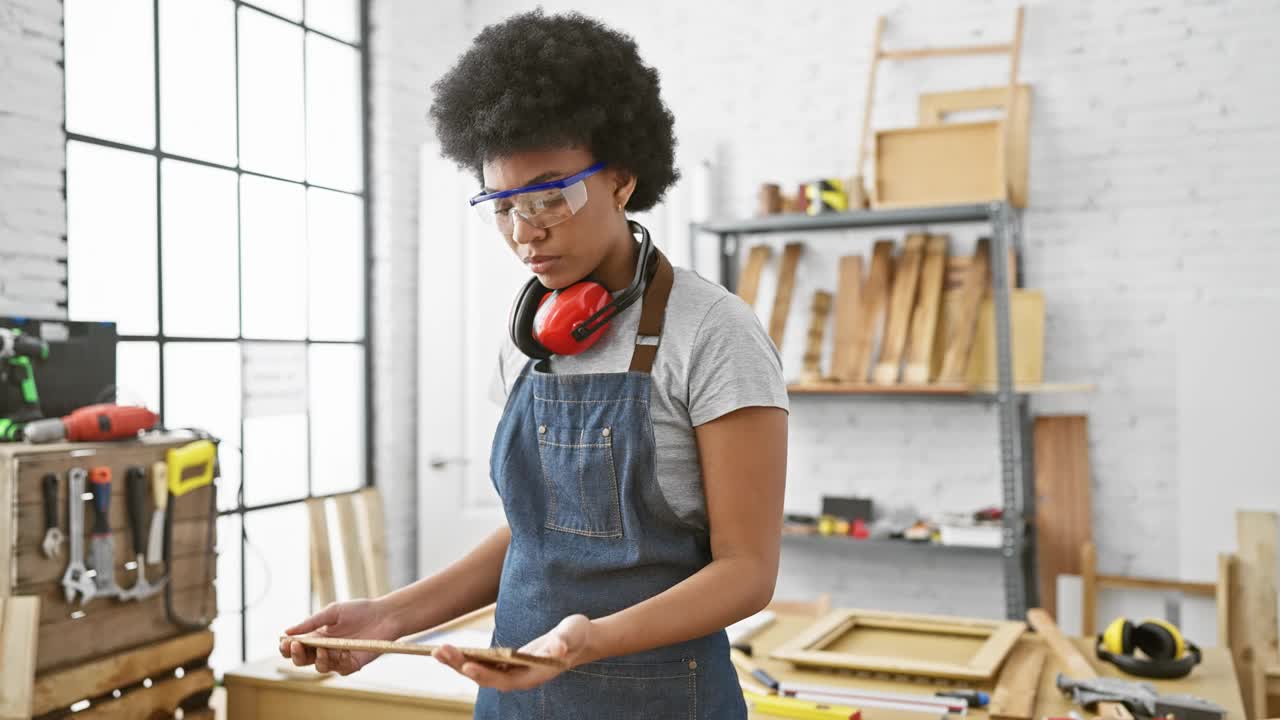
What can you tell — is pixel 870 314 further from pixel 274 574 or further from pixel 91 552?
pixel 91 552

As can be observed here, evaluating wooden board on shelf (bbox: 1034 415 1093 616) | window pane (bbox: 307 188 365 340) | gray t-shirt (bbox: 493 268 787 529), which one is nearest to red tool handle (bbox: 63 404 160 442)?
gray t-shirt (bbox: 493 268 787 529)

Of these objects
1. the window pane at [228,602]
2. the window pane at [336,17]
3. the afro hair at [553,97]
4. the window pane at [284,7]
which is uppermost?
the window pane at [336,17]

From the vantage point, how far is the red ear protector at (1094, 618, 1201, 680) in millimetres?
2086

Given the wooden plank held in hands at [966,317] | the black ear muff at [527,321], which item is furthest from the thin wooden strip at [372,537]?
the black ear muff at [527,321]

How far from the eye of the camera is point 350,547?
166 inches

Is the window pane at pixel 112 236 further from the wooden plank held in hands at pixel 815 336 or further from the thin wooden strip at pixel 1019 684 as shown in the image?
the thin wooden strip at pixel 1019 684

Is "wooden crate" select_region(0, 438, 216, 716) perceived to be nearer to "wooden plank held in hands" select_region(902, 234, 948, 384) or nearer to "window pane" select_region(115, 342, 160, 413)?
"window pane" select_region(115, 342, 160, 413)

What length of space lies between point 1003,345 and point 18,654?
3371 millimetres

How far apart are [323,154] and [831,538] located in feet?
8.99

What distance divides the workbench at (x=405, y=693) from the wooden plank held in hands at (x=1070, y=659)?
31mm

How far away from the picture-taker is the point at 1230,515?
4.08 m

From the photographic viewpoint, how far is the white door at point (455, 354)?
4.87 meters

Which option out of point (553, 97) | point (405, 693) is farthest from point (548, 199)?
point (405, 693)

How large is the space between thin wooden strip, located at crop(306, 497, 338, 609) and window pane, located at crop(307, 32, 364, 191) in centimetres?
144
